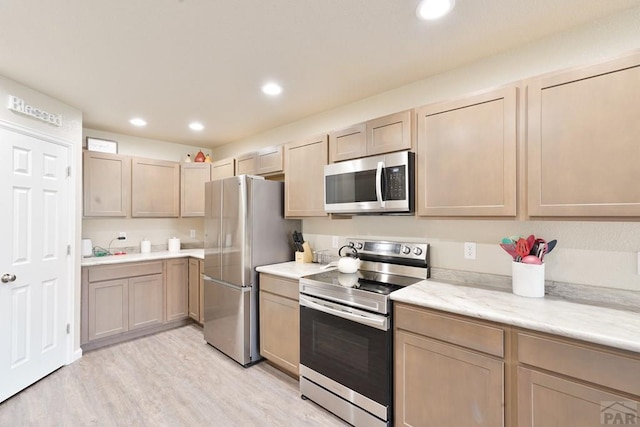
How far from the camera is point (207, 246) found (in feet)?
10.7

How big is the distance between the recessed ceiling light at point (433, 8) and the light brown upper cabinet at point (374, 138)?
59cm

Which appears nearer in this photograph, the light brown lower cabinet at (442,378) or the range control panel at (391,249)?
the light brown lower cabinet at (442,378)

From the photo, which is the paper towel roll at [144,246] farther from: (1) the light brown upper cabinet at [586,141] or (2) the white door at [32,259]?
(1) the light brown upper cabinet at [586,141]

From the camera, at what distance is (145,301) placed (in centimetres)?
354

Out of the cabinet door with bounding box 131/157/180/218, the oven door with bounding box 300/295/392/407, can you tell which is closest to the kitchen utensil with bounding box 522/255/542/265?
the oven door with bounding box 300/295/392/407


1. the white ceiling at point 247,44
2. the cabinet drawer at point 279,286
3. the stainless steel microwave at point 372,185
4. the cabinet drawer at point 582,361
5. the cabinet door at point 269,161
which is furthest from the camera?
the cabinet door at point 269,161

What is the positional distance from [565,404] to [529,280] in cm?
64

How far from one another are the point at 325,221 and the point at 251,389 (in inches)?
65.1

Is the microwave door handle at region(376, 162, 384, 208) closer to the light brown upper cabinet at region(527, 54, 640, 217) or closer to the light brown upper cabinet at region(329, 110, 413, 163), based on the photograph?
the light brown upper cabinet at region(329, 110, 413, 163)

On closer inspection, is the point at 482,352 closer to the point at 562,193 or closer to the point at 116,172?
the point at 562,193

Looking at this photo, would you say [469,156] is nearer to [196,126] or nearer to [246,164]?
[246,164]

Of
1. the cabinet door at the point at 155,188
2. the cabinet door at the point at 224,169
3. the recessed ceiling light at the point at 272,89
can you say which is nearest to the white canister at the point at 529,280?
the recessed ceiling light at the point at 272,89

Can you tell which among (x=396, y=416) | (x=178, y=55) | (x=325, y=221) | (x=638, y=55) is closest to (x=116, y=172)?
(x=178, y=55)

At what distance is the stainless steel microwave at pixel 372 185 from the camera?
81.9 inches
